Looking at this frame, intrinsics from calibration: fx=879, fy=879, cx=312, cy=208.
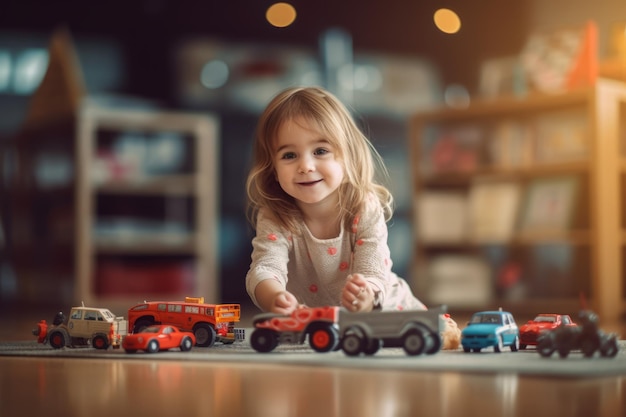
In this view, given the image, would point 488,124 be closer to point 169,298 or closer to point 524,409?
point 169,298

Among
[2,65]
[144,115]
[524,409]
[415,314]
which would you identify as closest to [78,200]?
[144,115]

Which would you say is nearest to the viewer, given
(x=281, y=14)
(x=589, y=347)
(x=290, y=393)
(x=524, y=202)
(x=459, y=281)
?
(x=290, y=393)

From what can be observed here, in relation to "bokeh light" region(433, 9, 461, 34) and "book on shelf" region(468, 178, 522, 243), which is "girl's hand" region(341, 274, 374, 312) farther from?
"bokeh light" region(433, 9, 461, 34)

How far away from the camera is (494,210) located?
3.80 m

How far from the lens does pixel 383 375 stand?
3.46ft

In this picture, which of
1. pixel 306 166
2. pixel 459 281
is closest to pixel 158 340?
pixel 306 166

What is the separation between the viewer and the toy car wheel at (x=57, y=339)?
1.49 m

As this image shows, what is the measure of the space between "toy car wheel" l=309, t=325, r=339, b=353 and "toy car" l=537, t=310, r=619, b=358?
30 centimetres

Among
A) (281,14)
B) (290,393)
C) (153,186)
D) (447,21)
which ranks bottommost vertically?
(290,393)

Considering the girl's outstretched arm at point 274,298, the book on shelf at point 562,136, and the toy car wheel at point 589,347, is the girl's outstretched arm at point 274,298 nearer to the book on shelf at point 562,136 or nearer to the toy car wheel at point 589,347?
the toy car wheel at point 589,347

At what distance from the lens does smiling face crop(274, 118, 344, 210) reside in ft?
4.93

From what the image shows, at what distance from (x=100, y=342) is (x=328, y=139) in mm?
512

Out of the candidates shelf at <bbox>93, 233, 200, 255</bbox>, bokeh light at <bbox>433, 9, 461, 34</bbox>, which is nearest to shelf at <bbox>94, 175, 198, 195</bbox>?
shelf at <bbox>93, 233, 200, 255</bbox>

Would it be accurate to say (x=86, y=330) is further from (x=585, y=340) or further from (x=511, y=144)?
(x=511, y=144)
